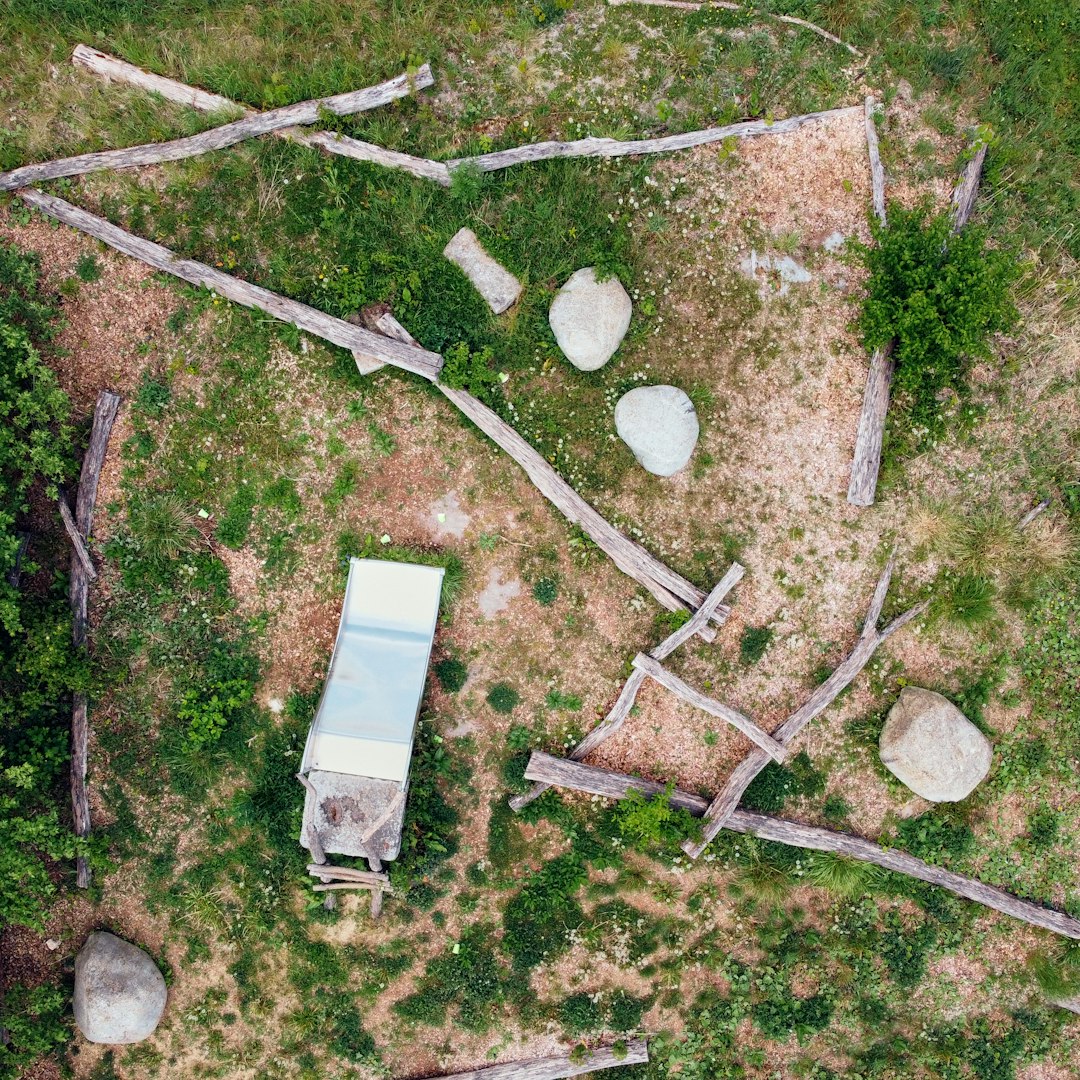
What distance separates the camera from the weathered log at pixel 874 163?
31.6ft

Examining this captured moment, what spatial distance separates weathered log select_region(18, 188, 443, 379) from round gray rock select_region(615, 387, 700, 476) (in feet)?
8.54

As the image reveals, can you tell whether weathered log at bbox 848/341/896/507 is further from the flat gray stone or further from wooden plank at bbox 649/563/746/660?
the flat gray stone

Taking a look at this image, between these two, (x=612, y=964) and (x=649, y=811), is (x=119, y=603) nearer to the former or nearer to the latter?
(x=649, y=811)

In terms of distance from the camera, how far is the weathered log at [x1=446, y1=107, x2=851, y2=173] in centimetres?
936

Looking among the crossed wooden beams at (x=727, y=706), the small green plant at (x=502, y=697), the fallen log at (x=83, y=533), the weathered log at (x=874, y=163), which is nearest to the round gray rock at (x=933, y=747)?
the crossed wooden beams at (x=727, y=706)

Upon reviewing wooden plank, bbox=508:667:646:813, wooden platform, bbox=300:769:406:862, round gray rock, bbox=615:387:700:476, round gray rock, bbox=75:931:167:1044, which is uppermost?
round gray rock, bbox=615:387:700:476

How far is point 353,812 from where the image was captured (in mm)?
9086

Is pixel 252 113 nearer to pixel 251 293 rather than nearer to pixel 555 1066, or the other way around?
pixel 251 293

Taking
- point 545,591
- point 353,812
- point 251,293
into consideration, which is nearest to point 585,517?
point 545,591

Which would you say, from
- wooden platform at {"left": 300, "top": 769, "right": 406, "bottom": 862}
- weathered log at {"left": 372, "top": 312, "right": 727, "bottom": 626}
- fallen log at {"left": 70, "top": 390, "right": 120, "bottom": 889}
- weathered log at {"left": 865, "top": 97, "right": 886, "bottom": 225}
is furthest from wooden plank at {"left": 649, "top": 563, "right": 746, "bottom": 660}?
fallen log at {"left": 70, "top": 390, "right": 120, "bottom": 889}

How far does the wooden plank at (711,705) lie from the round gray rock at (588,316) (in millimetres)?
4102

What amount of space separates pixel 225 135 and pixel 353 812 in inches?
352

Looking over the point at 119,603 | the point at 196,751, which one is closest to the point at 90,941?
the point at 196,751

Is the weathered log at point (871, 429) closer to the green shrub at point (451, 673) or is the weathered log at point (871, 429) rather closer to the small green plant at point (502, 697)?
the small green plant at point (502, 697)
